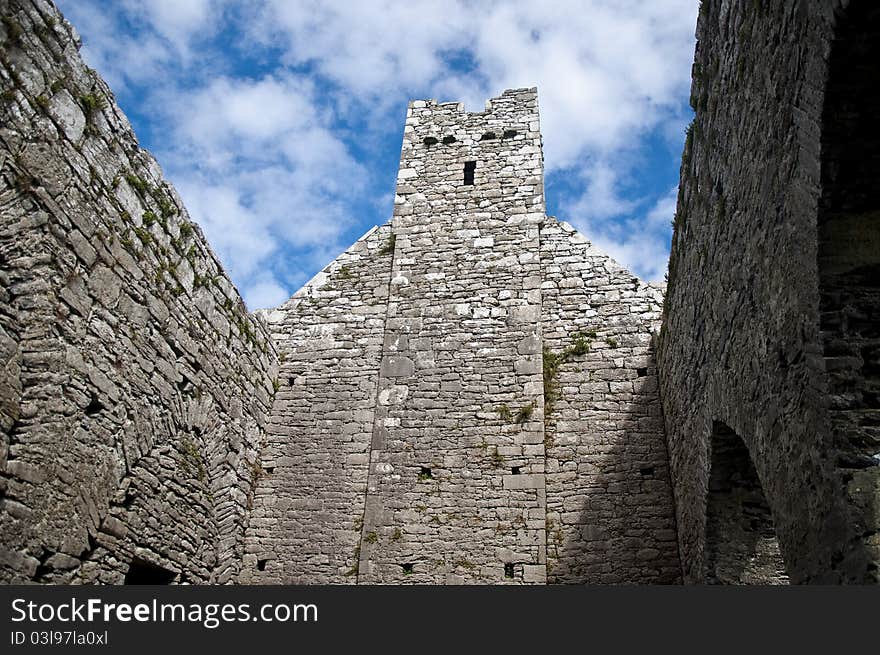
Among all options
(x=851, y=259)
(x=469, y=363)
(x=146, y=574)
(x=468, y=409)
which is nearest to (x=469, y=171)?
(x=469, y=363)

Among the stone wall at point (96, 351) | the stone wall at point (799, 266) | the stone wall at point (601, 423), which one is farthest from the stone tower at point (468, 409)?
the stone wall at point (799, 266)

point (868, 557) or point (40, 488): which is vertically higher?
point (40, 488)

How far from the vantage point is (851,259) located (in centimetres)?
296

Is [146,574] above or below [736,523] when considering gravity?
below

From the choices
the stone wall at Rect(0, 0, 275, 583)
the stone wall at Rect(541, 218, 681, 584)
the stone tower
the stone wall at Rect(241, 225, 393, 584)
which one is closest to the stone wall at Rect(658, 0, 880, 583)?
the stone wall at Rect(541, 218, 681, 584)

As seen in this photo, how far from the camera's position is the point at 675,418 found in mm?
7359

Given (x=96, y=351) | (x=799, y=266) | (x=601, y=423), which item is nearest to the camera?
(x=799, y=266)

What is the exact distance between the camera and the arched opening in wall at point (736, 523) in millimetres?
5281

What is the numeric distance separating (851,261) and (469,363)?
6370 millimetres

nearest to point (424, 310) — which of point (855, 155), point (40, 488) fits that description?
point (40, 488)

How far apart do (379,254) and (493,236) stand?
183 centimetres

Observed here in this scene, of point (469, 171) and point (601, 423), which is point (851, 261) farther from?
point (469, 171)

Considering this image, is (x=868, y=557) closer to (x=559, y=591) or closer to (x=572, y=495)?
(x=559, y=591)

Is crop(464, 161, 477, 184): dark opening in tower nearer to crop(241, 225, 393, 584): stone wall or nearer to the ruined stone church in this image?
the ruined stone church
